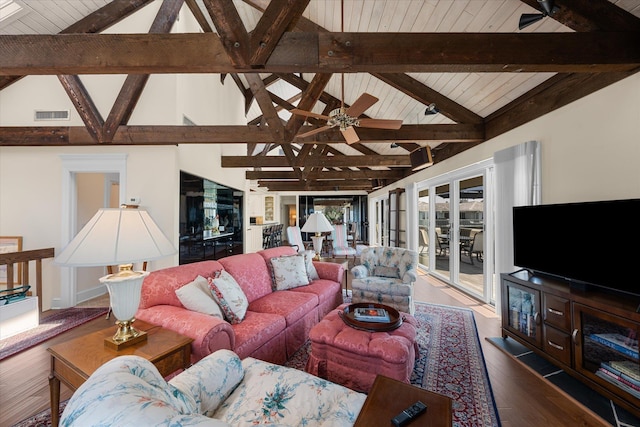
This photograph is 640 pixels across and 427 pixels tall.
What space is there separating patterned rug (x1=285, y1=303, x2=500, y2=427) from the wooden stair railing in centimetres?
368

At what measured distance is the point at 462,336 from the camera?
276 centimetres

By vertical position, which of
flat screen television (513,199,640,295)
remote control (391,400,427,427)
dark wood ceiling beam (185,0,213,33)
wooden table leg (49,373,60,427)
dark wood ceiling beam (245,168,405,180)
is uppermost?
dark wood ceiling beam (185,0,213,33)

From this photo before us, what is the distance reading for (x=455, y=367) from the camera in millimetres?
2225

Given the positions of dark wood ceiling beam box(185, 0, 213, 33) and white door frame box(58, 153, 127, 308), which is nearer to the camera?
white door frame box(58, 153, 127, 308)

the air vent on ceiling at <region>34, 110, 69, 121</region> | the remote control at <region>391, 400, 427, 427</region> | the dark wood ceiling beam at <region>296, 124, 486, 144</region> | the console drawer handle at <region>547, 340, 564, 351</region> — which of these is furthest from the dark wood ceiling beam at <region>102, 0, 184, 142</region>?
the console drawer handle at <region>547, 340, 564, 351</region>

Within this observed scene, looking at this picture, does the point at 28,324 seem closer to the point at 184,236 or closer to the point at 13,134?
the point at 184,236

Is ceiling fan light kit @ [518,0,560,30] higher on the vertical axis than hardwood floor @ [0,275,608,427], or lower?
higher

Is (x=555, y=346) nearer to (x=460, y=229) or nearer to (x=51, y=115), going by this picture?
(x=460, y=229)

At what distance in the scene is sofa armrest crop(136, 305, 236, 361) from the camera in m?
1.60

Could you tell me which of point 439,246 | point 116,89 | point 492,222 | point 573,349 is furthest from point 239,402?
point 439,246

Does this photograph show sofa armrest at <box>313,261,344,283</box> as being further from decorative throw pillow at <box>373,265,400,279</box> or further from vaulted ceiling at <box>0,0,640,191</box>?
vaulted ceiling at <box>0,0,640,191</box>

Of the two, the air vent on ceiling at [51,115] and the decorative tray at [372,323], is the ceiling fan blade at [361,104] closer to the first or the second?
the decorative tray at [372,323]

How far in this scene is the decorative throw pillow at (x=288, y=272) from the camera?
9.91 ft

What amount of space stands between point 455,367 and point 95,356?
2623 mm
